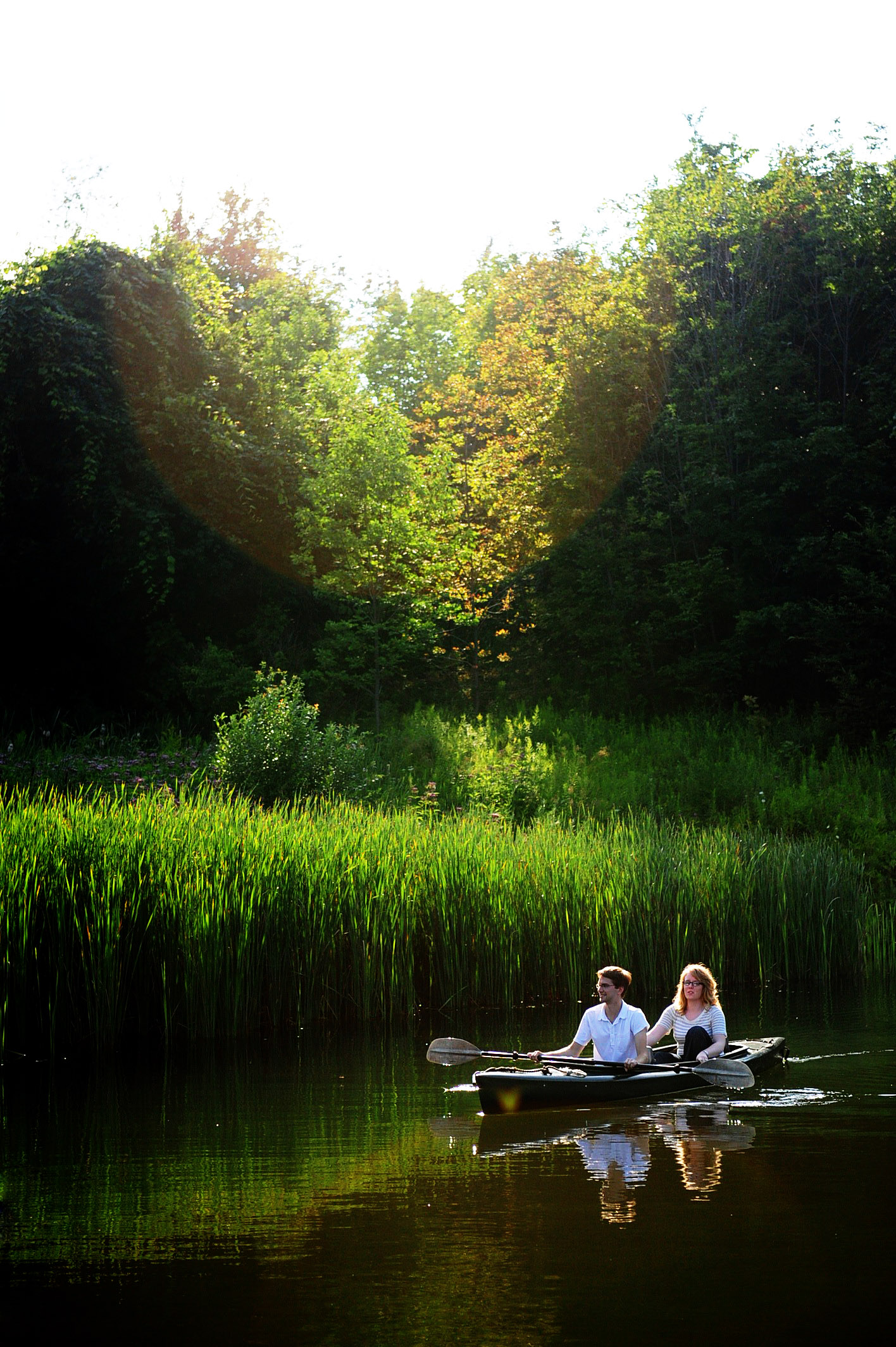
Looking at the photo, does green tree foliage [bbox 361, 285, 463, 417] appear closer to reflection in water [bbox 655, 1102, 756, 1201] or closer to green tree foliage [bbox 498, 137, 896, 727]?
green tree foliage [bbox 498, 137, 896, 727]

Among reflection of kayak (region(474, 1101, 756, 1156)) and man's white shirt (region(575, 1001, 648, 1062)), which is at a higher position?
man's white shirt (region(575, 1001, 648, 1062))

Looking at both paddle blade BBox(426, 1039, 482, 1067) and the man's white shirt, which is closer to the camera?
paddle blade BBox(426, 1039, 482, 1067)

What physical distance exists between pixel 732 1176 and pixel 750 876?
24.3 ft

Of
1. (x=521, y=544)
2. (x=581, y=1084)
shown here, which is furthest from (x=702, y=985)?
(x=521, y=544)

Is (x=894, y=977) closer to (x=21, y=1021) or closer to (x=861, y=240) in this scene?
(x=21, y=1021)

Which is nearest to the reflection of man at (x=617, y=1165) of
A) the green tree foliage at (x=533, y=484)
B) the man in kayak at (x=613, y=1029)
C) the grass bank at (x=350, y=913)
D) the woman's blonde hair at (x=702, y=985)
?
the man in kayak at (x=613, y=1029)

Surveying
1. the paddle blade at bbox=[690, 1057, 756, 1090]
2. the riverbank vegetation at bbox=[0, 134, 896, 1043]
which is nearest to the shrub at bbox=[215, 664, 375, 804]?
the riverbank vegetation at bbox=[0, 134, 896, 1043]

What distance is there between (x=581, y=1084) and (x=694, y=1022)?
129 cm

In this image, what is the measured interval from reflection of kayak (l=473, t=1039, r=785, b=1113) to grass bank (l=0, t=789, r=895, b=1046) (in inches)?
112

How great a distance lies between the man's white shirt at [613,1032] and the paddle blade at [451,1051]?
2.25 feet

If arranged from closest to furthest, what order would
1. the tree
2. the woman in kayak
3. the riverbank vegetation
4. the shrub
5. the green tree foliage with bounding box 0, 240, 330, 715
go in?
the woman in kayak → the shrub → the riverbank vegetation → the green tree foliage with bounding box 0, 240, 330, 715 → the tree

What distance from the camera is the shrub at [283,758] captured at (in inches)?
642

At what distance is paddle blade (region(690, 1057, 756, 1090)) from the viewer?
8.33 metres

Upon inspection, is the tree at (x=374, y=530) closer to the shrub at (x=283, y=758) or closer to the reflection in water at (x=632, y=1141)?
the shrub at (x=283, y=758)
